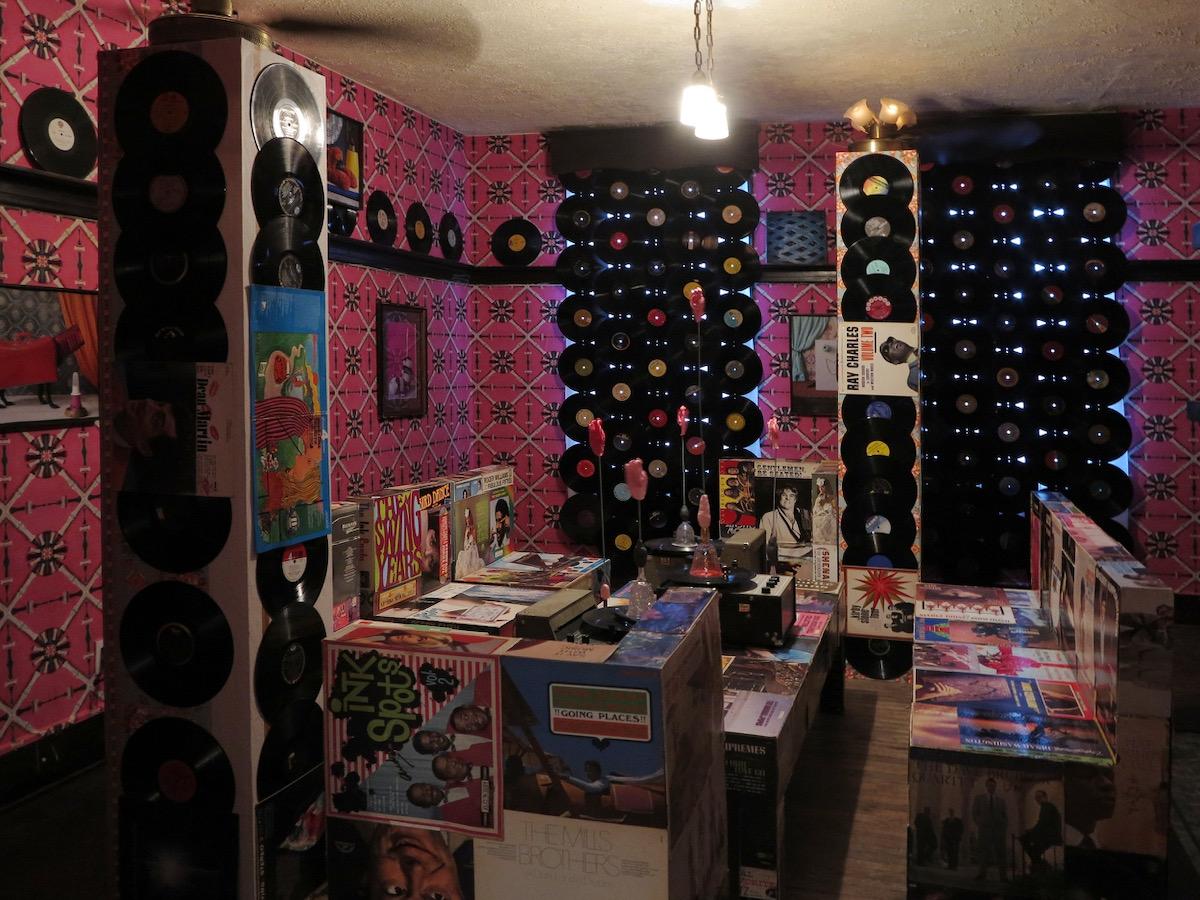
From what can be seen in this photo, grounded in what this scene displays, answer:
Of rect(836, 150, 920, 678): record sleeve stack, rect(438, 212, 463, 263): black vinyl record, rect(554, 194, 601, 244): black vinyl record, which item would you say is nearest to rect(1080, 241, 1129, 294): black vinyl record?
rect(836, 150, 920, 678): record sleeve stack

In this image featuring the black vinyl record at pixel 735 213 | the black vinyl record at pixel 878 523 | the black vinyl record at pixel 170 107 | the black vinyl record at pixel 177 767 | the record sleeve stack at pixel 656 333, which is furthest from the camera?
the record sleeve stack at pixel 656 333

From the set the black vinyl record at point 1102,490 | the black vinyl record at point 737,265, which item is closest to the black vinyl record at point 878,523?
the black vinyl record at point 1102,490

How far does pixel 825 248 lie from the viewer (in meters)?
6.70

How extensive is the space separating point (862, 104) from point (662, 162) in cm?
181

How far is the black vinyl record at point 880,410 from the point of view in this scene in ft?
16.4

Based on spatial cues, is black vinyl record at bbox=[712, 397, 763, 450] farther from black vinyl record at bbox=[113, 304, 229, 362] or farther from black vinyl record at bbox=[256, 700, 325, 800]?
black vinyl record at bbox=[113, 304, 229, 362]

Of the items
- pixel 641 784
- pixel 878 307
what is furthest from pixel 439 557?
pixel 641 784

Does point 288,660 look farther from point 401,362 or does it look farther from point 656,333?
point 656,333

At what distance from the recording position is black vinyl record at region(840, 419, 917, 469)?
5.01 meters

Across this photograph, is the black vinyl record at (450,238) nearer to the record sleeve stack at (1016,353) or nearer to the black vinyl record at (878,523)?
the record sleeve stack at (1016,353)

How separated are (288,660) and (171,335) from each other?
0.93 metres

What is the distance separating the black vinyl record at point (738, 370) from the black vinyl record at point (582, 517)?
118 centimetres

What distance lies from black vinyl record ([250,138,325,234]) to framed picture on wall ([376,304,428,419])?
10.1 ft

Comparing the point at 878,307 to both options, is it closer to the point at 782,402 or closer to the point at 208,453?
the point at 782,402
